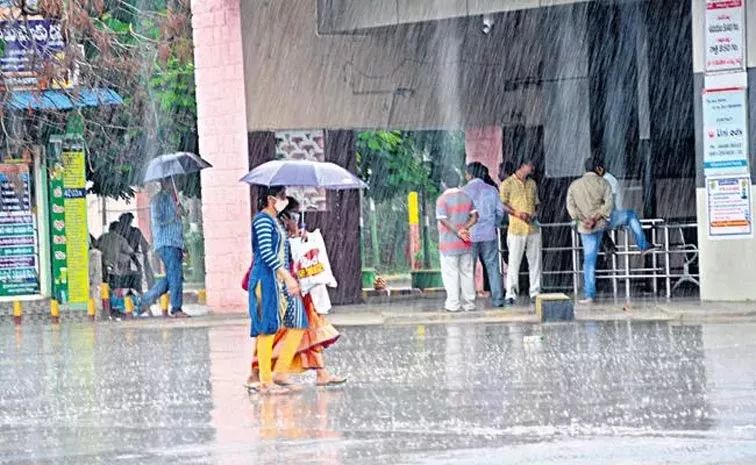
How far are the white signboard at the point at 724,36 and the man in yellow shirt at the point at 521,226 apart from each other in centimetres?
342

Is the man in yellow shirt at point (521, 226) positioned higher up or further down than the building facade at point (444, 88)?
further down

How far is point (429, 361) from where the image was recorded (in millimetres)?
17734

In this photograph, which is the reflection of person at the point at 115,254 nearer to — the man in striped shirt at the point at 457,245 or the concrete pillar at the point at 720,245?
the man in striped shirt at the point at 457,245

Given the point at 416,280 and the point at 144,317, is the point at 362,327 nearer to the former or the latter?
the point at 144,317

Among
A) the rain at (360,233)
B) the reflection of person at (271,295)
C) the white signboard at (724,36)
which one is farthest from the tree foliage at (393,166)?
the reflection of person at (271,295)

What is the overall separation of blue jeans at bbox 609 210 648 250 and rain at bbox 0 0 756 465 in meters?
0.17

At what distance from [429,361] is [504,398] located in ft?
13.1

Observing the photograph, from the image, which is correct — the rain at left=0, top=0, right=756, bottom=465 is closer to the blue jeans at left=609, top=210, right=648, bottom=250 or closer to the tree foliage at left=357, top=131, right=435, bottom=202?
the blue jeans at left=609, top=210, right=648, bottom=250

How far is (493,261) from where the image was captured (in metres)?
25.7

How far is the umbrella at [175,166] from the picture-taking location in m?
26.8

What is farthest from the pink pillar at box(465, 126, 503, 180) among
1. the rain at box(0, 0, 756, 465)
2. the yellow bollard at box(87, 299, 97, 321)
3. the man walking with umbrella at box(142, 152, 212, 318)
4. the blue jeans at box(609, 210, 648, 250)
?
the yellow bollard at box(87, 299, 97, 321)

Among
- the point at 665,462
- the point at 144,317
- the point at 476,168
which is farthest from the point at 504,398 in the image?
the point at 144,317

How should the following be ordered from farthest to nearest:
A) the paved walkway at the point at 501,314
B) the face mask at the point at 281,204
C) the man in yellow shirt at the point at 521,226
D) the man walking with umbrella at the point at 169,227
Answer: the man walking with umbrella at the point at 169,227 < the man in yellow shirt at the point at 521,226 < the paved walkway at the point at 501,314 < the face mask at the point at 281,204

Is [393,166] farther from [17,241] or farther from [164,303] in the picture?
[17,241]
